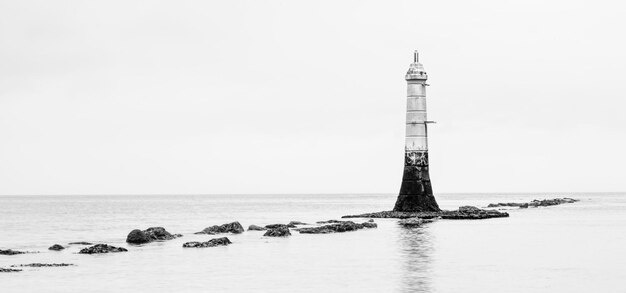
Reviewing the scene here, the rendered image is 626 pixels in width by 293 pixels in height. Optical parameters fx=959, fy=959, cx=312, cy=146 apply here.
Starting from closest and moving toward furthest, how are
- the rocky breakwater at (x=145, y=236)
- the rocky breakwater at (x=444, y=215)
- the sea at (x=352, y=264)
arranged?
the sea at (x=352, y=264) < the rocky breakwater at (x=145, y=236) < the rocky breakwater at (x=444, y=215)

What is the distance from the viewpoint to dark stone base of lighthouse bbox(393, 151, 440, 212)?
61.0m

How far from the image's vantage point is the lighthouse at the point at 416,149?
60.9 m

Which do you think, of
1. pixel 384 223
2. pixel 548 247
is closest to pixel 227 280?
pixel 548 247

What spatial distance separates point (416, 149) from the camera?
200ft

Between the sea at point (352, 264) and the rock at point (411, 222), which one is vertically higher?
the rock at point (411, 222)

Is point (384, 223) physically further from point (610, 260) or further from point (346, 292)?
point (346, 292)

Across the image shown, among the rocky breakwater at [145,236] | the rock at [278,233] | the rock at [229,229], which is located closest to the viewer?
the rocky breakwater at [145,236]

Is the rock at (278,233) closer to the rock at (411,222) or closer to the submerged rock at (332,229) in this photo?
the submerged rock at (332,229)

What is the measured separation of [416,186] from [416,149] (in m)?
2.57

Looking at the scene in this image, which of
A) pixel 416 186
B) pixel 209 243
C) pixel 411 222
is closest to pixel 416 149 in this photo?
pixel 416 186

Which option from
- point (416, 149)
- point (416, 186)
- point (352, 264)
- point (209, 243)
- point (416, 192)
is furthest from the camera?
point (416, 192)

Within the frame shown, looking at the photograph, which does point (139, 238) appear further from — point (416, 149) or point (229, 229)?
point (416, 149)

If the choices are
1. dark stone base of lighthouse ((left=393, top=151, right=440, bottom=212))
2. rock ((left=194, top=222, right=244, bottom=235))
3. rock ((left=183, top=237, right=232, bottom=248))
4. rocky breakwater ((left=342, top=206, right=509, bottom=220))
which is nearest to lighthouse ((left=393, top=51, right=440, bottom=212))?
dark stone base of lighthouse ((left=393, top=151, right=440, bottom=212))

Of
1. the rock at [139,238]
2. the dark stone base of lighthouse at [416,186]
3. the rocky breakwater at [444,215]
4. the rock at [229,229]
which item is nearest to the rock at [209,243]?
the rock at [139,238]
